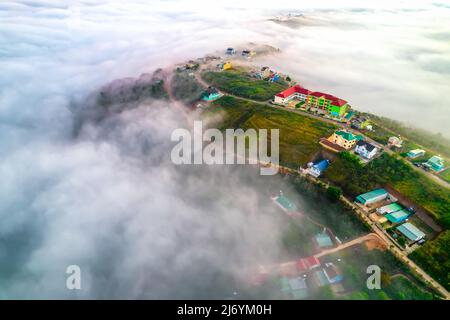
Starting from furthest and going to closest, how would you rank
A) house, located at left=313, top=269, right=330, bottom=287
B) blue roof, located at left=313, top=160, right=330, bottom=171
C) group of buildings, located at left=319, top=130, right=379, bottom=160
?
1. group of buildings, located at left=319, top=130, right=379, bottom=160
2. blue roof, located at left=313, top=160, right=330, bottom=171
3. house, located at left=313, top=269, right=330, bottom=287

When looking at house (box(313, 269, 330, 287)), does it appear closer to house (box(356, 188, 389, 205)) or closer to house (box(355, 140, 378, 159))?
house (box(356, 188, 389, 205))

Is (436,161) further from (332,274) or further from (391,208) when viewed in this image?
(332,274)

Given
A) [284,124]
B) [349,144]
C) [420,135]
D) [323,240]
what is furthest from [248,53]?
[323,240]

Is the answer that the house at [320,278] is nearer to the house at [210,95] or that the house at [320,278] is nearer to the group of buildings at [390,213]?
the group of buildings at [390,213]

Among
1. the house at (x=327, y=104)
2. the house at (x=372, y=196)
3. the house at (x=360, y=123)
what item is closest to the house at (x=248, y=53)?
the house at (x=327, y=104)

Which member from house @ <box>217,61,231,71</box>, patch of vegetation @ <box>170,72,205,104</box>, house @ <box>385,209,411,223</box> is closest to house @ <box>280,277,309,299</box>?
house @ <box>385,209,411,223</box>

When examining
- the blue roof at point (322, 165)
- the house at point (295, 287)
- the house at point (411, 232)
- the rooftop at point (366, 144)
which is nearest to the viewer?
the house at point (295, 287)
